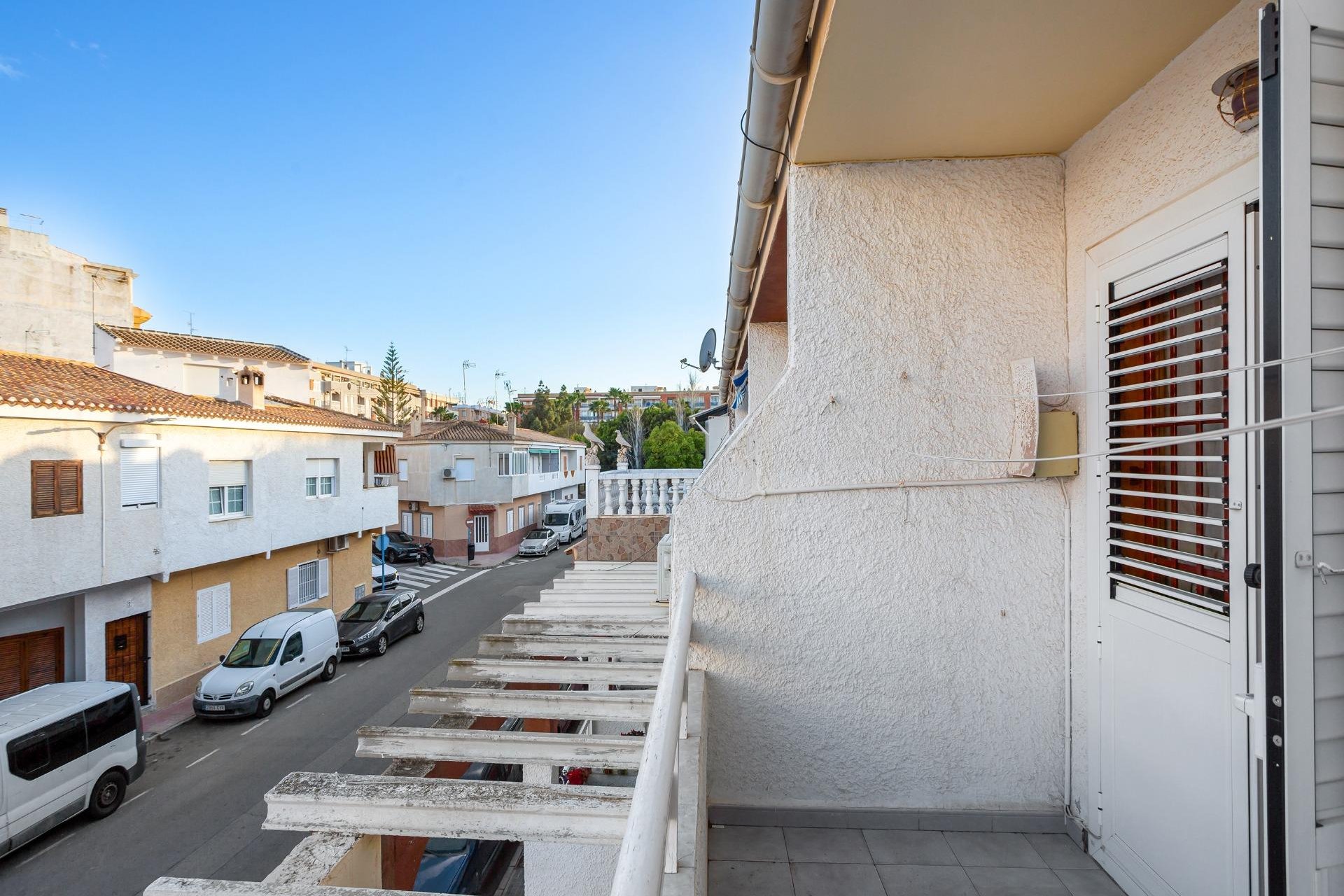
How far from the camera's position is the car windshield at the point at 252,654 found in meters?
11.3

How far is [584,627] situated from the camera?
4.23m

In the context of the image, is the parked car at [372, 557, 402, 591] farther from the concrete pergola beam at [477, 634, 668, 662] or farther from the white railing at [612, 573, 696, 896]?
the white railing at [612, 573, 696, 896]

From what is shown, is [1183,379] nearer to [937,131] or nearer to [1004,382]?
[1004,382]

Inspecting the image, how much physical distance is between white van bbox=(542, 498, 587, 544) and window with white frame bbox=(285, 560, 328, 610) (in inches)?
518

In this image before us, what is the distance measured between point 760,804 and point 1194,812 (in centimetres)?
172

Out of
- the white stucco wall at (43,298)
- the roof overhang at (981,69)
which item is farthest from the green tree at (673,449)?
the roof overhang at (981,69)

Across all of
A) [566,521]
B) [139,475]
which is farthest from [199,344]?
[566,521]

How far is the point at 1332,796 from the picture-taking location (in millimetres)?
1279

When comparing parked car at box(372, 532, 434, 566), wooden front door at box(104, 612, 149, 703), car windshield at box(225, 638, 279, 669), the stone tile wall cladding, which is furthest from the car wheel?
parked car at box(372, 532, 434, 566)

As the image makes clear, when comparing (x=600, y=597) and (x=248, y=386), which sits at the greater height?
(x=248, y=386)

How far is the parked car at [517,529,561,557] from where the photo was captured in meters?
27.2

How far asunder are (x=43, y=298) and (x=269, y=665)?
1079cm

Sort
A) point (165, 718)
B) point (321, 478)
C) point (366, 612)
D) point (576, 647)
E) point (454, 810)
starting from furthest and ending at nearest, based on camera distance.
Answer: point (321, 478), point (366, 612), point (165, 718), point (576, 647), point (454, 810)

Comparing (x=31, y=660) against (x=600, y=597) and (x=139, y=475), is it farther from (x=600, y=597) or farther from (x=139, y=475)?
(x=600, y=597)
